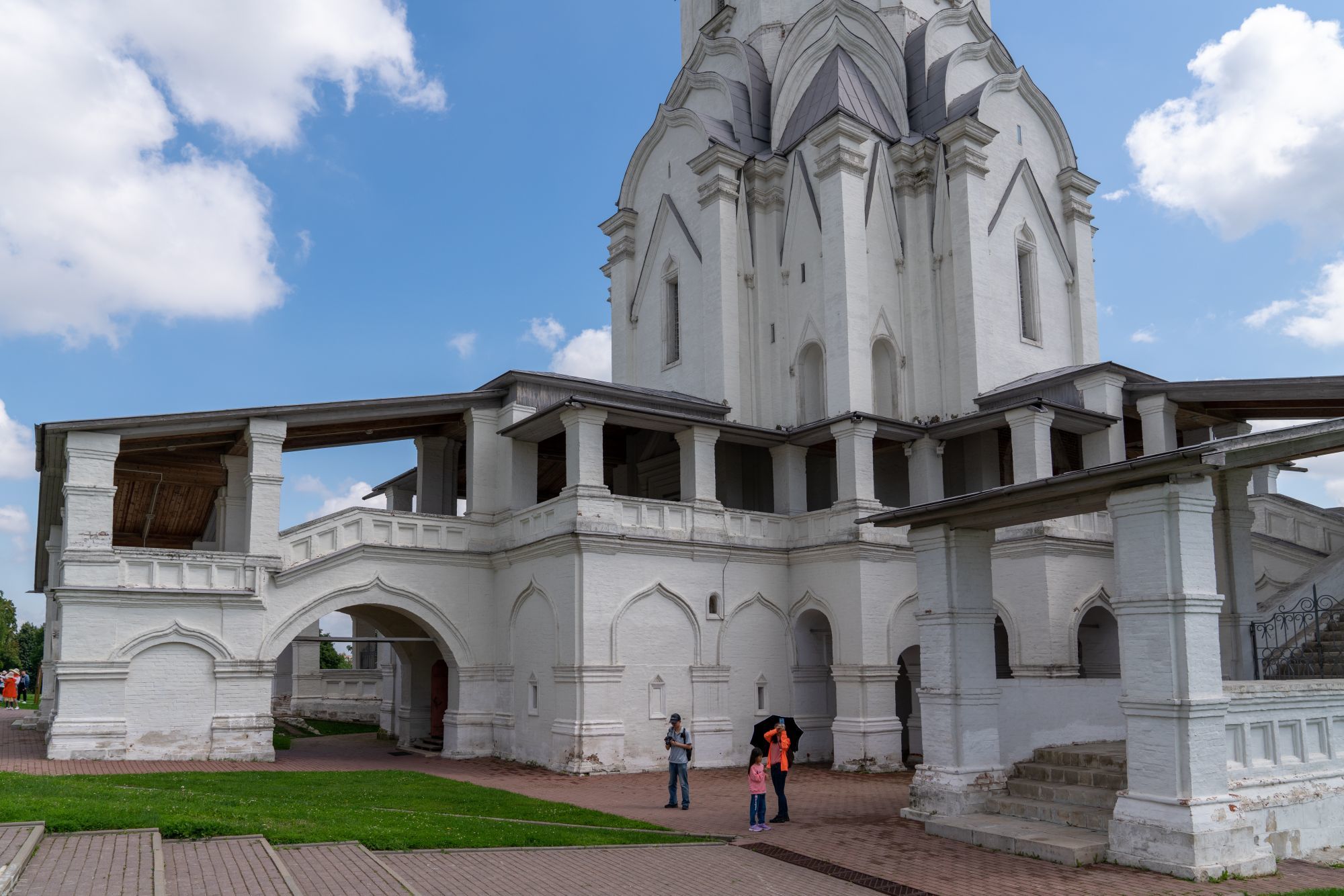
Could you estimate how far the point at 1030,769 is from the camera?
13.4 m

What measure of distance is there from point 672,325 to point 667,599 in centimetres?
1043

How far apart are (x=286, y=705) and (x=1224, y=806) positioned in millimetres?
29117

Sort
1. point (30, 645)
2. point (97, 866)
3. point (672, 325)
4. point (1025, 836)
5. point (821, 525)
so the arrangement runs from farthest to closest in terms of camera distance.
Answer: point (30, 645), point (672, 325), point (821, 525), point (1025, 836), point (97, 866)

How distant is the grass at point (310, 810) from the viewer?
34.4ft

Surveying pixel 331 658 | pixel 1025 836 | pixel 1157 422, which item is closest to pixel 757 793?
pixel 1025 836

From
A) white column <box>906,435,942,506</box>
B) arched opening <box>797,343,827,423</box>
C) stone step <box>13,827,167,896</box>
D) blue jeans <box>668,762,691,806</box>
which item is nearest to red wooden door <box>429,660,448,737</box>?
arched opening <box>797,343,827,423</box>

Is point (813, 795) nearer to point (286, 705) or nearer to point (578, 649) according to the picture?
point (578, 649)

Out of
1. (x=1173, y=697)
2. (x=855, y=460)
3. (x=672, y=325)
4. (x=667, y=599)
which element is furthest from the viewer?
(x=672, y=325)

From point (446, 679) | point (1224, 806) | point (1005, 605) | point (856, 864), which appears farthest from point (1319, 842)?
point (446, 679)

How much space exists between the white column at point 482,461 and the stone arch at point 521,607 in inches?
85.0

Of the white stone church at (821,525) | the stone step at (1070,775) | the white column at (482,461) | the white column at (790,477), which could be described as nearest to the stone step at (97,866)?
the white stone church at (821,525)

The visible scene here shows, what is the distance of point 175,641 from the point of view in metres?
20.1

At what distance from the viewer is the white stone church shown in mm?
12008

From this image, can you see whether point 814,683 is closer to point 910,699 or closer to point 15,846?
point 910,699
